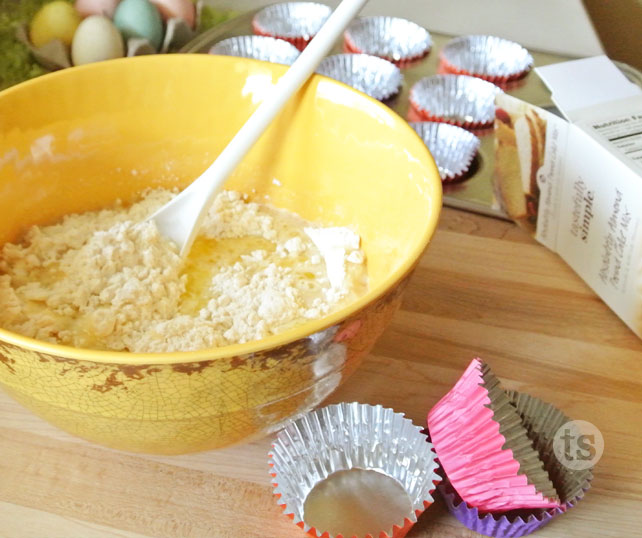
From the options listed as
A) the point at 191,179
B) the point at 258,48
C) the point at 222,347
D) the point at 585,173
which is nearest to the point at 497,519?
the point at 222,347

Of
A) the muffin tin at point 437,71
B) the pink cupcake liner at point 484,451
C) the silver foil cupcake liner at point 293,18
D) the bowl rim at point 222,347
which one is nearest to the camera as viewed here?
the bowl rim at point 222,347

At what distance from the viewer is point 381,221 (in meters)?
0.78

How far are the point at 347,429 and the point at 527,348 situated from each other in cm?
23

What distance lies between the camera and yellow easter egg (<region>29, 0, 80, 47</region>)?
47.9 inches

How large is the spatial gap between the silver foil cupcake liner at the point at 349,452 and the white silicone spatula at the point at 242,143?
247 mm

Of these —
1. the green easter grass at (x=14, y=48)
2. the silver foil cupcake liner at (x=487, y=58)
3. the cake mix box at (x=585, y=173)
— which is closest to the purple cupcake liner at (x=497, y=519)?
the cake mix box at (x=585, y=173)

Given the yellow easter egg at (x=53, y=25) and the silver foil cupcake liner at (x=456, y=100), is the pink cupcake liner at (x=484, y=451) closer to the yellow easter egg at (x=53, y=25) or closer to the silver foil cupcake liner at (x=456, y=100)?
the silver foil cupcake liner at (x=456, y=100)

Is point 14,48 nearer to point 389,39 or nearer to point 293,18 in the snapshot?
point 293,18

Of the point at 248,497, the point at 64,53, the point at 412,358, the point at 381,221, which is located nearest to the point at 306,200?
the point at 381,221

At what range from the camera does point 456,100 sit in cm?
121

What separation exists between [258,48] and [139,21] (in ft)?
0.65

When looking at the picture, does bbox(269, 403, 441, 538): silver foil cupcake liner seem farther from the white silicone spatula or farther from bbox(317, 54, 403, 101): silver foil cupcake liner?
bbox(317, 54, 403, 101): silver foil cupcake liner

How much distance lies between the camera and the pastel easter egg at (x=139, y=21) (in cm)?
123

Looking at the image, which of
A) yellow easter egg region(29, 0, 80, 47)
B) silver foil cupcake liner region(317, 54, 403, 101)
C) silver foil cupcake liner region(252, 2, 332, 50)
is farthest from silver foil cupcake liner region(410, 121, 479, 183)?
yellow easter egg region(29, 0, 80, 47)
